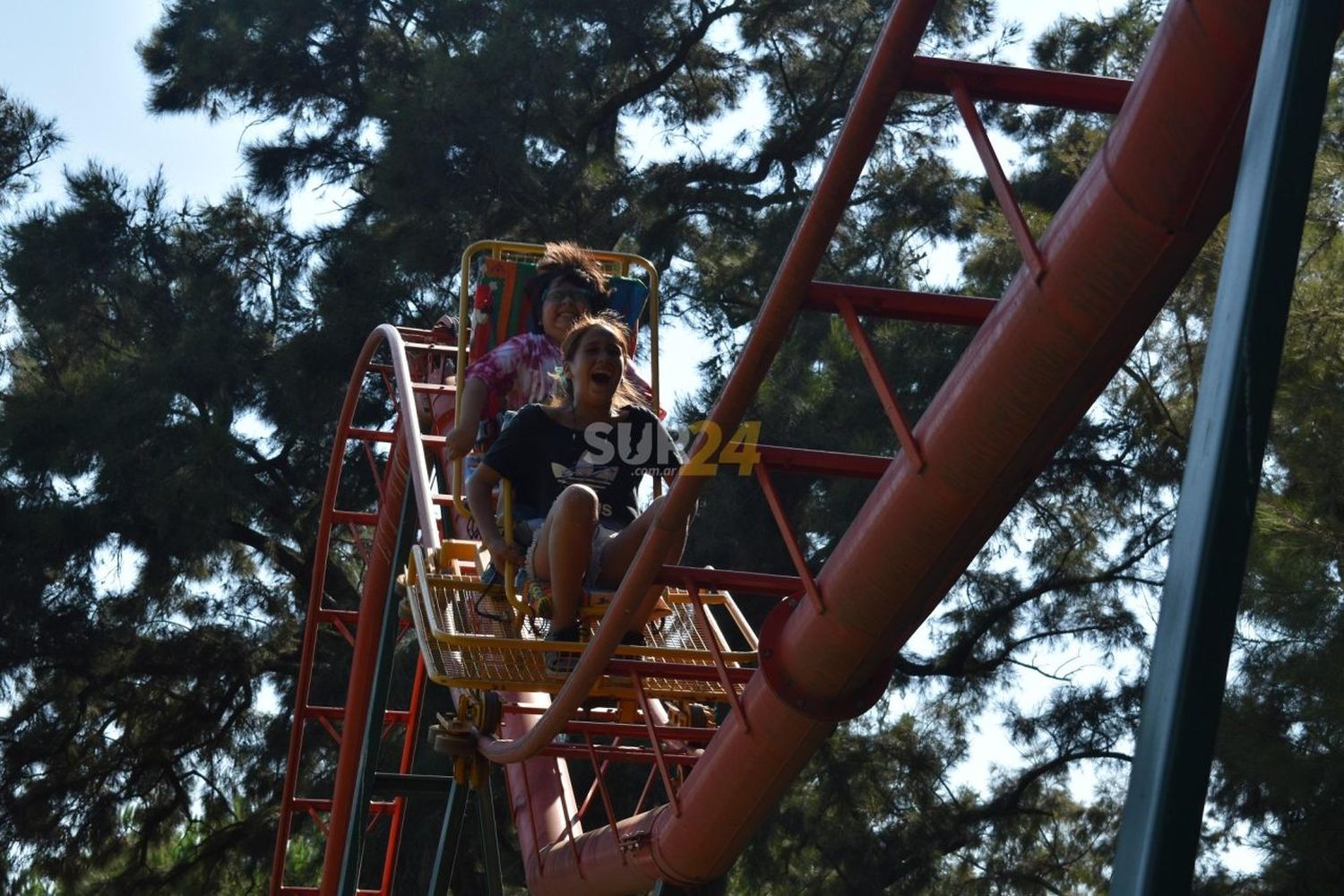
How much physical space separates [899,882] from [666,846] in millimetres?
6876

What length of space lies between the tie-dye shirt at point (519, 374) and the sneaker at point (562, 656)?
3.65 feet

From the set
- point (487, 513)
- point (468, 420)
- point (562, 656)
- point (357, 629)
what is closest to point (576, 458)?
point (487, 513)

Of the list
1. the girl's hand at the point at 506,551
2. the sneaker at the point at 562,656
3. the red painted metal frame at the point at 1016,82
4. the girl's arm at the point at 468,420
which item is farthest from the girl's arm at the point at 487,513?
the red painted metal frame at the point at 1016,82

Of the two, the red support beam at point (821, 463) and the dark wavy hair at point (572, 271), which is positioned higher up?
the dark wavy hair at point (572, 271)

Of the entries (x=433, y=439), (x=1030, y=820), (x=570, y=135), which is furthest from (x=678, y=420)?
(x=433, y=439)

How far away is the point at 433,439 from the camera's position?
652 centimetres

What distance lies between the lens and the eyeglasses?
549cm

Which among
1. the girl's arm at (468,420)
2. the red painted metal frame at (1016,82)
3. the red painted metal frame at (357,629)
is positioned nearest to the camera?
the red painted metal frame at (1016,82)

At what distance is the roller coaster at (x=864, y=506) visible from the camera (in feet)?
8.01

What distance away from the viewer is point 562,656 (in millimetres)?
4496

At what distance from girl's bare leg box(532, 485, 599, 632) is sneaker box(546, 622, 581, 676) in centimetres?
2

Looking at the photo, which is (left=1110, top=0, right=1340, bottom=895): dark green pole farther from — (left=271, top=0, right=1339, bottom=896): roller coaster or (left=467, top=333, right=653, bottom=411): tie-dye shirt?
(left=467, top=333, right=653, bottom=411): tie-dye shirt

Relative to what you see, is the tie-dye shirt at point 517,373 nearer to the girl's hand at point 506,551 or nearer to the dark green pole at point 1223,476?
the girl's hand at point 506,551

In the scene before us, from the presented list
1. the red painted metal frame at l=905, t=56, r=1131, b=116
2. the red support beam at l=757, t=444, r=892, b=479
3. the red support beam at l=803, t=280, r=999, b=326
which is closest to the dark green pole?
the red painted metal frame at l=905, t=56, r=1131, b=116
